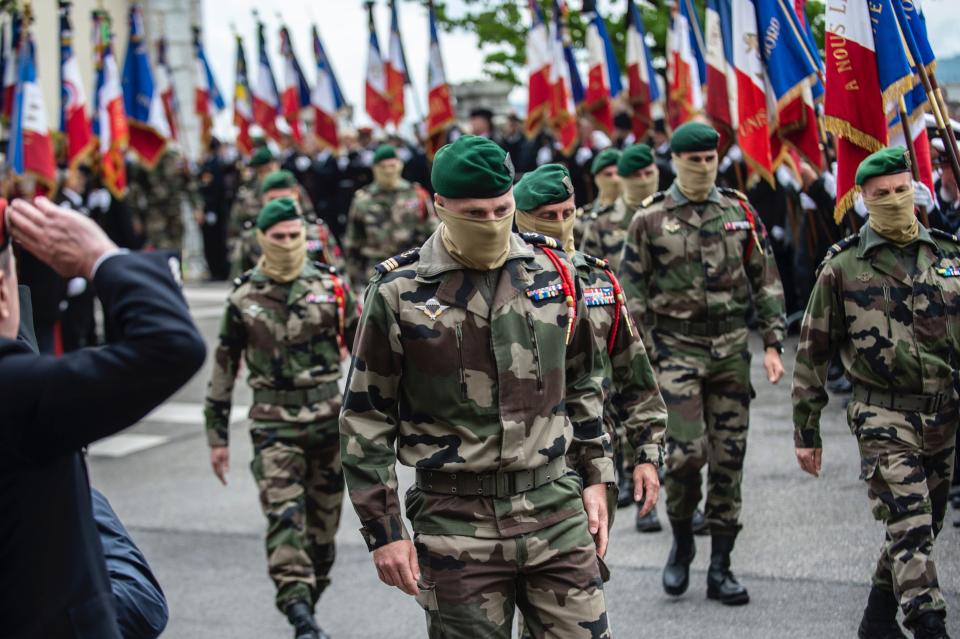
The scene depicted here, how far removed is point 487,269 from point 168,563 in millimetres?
4664

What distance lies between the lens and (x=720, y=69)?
993cm

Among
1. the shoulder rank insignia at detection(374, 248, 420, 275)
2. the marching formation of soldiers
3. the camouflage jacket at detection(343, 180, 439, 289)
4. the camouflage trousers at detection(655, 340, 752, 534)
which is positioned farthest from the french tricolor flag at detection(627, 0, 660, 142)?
the shoulder rank insignia at detection(374, 248, 420, 275)

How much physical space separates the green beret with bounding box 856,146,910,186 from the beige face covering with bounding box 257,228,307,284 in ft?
10.1

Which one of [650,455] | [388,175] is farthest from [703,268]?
[388,175]

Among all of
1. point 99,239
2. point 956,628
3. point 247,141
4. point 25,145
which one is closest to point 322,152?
point 247,141

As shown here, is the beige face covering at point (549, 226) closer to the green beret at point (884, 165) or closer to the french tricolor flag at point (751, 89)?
the green beret at point (884, 165)

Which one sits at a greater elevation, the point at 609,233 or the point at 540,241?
the point at 540,241

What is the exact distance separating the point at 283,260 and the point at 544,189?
1.82 m

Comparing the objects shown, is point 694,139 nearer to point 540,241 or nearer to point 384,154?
point 540,241

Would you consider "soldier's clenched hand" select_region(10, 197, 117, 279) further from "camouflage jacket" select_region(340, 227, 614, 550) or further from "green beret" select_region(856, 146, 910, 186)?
"green beret" select_region(856, 146, 910, 186)

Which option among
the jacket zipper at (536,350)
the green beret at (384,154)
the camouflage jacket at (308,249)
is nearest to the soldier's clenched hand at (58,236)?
the jacket zipper at (536,350)

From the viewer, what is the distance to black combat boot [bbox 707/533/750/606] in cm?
616

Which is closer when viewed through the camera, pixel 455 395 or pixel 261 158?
pixel 455 395

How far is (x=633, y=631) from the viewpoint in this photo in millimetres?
5914
